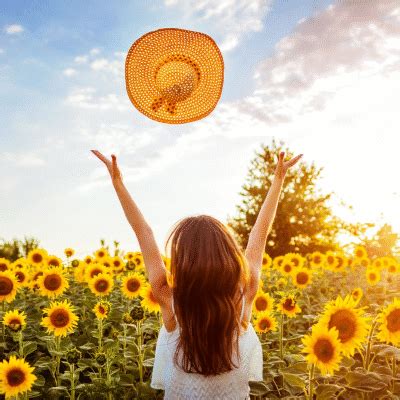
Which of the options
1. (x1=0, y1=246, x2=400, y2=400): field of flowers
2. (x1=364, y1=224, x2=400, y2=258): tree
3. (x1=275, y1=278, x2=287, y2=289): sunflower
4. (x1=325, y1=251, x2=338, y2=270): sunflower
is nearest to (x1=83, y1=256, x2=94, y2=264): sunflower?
(x1=0, y1=246, x2=400, y2=400): field of flowers

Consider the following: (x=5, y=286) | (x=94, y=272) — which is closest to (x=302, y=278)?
(x=94, y=272)

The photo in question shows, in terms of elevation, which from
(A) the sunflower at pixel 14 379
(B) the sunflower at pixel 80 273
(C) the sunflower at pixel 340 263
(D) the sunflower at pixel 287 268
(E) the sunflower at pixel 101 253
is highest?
A: (C) the sunflower at pixel 340 263

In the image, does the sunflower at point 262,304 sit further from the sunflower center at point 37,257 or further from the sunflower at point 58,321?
the sunflower center at point 37,257

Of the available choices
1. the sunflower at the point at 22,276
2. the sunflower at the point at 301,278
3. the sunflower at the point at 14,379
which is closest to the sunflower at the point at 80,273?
the sunflower at the point at 22,276

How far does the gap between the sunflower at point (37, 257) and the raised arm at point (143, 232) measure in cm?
470

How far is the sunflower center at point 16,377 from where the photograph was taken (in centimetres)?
372

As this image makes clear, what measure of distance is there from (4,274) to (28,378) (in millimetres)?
2442

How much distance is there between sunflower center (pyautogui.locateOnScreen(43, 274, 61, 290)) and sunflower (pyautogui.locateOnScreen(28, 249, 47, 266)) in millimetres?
1789

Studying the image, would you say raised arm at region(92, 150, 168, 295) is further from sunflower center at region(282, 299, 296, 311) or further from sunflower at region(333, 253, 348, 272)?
sunflower at region(333, 253, 348, 272)

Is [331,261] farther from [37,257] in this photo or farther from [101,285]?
[37,257]

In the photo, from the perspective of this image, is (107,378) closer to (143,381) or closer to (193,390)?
(143,381)

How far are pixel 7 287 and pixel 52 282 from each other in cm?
50

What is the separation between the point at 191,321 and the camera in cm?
292

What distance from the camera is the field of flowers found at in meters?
3.31
